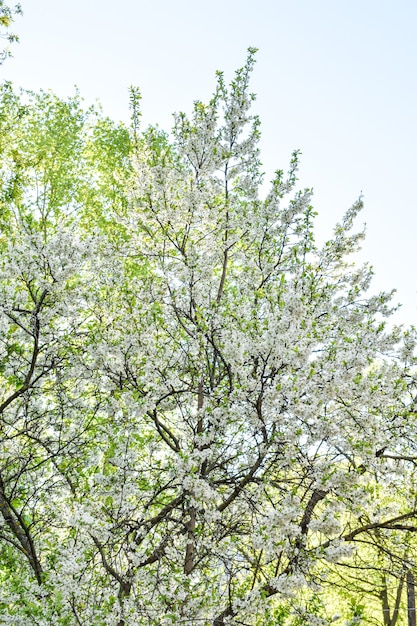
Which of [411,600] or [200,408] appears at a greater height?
[200,408]

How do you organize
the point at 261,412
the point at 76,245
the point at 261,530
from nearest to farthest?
the point at 261,530, the point at 261,412, the point at 76,245

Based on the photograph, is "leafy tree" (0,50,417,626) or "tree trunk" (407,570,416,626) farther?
"tree trunk" (407,570,416,626)

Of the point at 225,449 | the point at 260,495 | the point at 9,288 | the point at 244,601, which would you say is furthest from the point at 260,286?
the point at 244,601

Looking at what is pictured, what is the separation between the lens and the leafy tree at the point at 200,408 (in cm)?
450

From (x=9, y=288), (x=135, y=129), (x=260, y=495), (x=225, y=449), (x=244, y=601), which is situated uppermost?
(x=135, y=129)

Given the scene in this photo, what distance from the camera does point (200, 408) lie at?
578 centimetres

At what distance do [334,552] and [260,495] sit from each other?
877 millimetres

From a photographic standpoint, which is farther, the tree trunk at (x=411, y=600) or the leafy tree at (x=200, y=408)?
the tree trunk at (x=411, y=600)

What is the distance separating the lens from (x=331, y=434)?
4.45 metres

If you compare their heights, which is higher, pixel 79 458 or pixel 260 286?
pixel 260 286

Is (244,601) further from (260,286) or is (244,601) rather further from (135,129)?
(135,129)

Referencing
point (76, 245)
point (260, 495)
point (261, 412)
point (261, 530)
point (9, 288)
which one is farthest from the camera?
point (9, 288)

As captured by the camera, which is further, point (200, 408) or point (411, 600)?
point (411, 600)

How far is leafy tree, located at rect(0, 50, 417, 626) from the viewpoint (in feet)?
14.8
